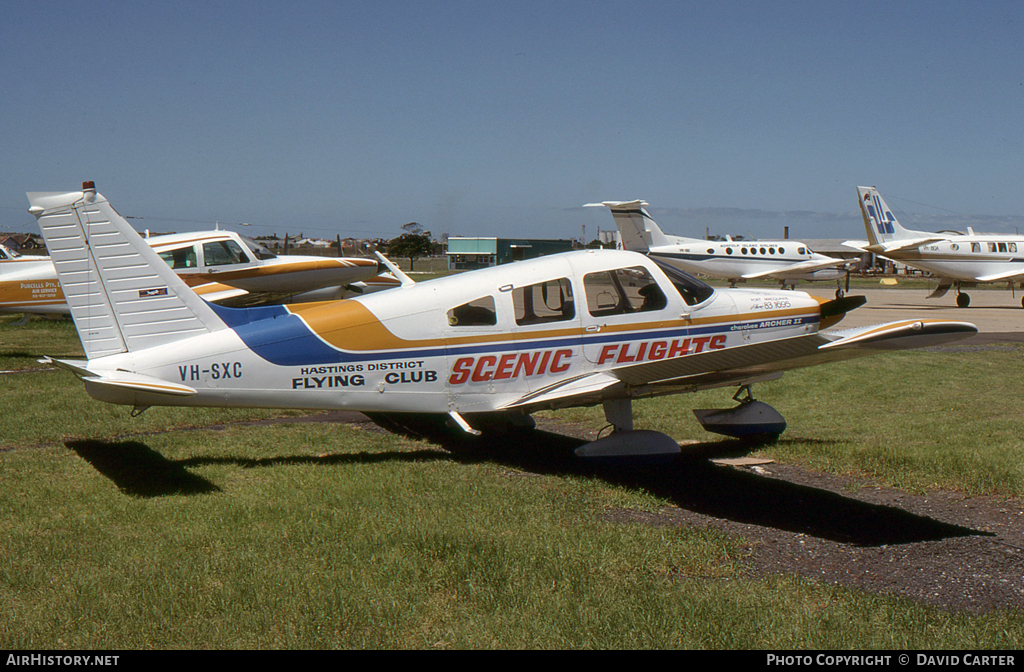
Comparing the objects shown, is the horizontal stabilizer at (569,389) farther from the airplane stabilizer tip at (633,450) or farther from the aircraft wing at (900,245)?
the aircraft wing at (900,245)

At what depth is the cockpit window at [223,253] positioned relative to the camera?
1961 centimetres

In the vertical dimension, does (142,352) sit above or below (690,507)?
above

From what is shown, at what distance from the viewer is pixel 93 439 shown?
30.7 ft

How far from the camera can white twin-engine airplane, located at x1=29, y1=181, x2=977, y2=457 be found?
731 centimetres

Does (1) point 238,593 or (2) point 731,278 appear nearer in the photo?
(1) point 238,593

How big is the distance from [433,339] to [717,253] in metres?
33.2

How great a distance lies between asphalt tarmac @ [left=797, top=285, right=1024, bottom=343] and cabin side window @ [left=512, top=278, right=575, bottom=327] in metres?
16.3

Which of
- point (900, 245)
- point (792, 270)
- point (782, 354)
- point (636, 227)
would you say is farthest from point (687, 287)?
point (792, 270)

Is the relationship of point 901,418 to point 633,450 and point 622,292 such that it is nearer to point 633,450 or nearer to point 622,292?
point 633,450

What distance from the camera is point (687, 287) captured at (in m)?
8.52
